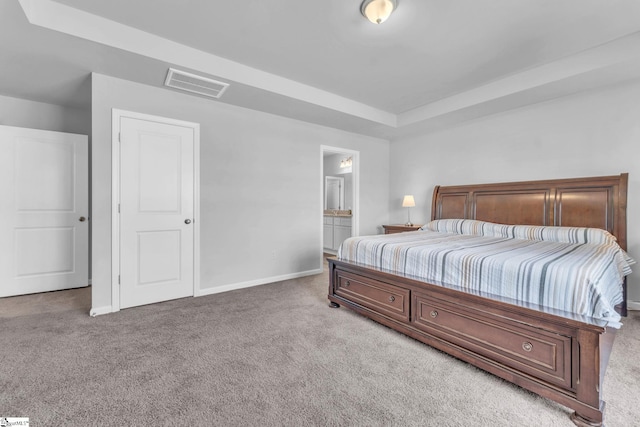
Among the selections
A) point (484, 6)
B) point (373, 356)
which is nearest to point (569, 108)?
point (484, 6)

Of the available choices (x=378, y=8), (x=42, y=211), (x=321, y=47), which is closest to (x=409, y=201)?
(x=321, y=47)

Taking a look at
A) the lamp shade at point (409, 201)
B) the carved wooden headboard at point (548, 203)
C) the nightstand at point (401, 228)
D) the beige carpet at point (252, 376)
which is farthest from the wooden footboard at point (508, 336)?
the lamp shade at point (409, 201)

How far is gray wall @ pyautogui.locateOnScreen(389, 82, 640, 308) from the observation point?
3117 mm

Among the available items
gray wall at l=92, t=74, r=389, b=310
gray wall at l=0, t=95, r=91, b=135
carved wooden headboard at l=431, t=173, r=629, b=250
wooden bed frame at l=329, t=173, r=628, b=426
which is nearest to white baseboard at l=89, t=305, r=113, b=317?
gray wall at l=92, t=74, r=389, b=310

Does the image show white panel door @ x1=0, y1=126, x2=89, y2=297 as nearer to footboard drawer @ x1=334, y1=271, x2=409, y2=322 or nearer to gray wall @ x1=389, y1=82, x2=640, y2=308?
footboard drawer @ x1=334, y1=271, x2=409, y2=322

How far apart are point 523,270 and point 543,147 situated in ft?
8.92

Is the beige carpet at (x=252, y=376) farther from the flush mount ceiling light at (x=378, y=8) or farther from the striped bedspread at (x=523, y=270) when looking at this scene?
the flush mount ceiling light at (x=378, y=8)

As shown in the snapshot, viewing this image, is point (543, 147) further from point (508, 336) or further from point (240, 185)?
point (240, 185)

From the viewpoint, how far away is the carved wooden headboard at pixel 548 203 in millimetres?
3098

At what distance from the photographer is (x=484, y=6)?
2.26 metres

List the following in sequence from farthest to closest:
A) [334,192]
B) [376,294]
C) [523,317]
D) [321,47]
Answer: [334,192], [321,47], [376,294], [523,317]

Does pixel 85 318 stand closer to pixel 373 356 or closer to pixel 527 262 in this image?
pixel 373 356

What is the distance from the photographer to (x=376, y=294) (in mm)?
2680

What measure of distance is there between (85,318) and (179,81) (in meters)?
2.55
